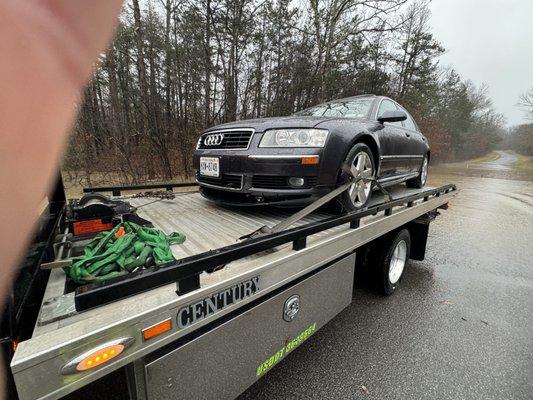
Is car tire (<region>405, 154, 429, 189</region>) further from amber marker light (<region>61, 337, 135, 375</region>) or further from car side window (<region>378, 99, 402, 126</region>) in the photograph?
amber marker light (<region>61, 337, 135, 375</region>)

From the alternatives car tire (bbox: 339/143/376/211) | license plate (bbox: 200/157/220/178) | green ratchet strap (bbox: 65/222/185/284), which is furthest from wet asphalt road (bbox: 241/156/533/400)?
license plate (bbox: 200/157/220/178)

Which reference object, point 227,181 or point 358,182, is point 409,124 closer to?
point 358,182

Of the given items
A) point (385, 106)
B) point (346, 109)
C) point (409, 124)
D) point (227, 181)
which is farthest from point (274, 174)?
point (409, 124)

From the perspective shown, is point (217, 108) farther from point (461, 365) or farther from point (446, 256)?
point (461, 365)

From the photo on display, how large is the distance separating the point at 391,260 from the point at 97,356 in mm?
2973

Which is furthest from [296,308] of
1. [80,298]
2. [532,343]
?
[532,343]

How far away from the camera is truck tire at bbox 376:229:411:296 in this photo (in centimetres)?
302

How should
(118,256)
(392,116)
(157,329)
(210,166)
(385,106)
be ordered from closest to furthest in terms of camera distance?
(157,329), (118,256), (210,166), (392,116), (385,106)

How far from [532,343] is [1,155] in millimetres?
3840

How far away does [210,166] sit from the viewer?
2.67 m

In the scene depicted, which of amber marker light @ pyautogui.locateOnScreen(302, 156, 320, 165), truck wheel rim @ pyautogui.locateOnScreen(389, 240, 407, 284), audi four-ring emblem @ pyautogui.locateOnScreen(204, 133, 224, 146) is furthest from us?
truck wheel rim @ pyautogui.locateOnScreen(389, 240, 407, 284)

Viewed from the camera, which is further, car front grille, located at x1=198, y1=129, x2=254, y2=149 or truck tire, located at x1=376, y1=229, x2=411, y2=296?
truck tire, located at x1=376, y1=229, x2=411, y2=296

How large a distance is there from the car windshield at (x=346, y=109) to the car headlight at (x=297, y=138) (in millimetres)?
1125

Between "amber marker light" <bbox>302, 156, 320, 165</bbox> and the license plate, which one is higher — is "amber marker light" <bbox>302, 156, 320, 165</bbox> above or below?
above
